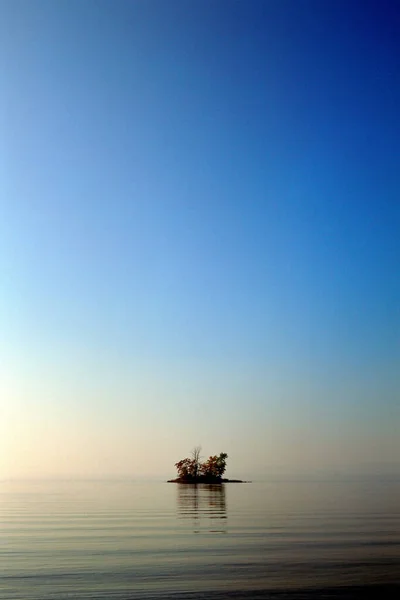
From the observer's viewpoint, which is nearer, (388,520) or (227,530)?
(227,530)

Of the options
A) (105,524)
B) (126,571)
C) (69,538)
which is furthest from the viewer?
(105,524)

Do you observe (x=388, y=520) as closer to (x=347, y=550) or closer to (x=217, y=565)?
(x=347, y=550)

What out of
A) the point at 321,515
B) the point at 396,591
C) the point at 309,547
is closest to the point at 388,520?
the point at 321,515

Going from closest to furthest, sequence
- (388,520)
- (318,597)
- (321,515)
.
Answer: (318,597), (388,520), (321,515)

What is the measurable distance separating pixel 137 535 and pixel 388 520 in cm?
2632

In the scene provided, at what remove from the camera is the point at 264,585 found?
82.8ft

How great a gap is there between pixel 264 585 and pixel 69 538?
20.7 meters

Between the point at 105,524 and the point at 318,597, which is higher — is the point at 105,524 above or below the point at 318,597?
above

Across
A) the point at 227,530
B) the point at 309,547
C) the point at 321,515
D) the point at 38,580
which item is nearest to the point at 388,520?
the point at 321,515

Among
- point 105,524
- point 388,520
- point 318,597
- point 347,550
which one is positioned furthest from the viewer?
point 388,520

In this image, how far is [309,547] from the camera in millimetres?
36969

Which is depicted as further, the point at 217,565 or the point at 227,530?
the point at 227,530

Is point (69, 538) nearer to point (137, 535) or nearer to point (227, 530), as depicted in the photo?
point (137, 535)

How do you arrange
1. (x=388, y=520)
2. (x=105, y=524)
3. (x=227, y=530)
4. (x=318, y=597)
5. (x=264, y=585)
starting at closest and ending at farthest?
1. (x=318, y=597)
2. (x=264, y=585)
3. (x=227, y=530)
4. (x=105, y=524)
5. (x=388, y=520)
